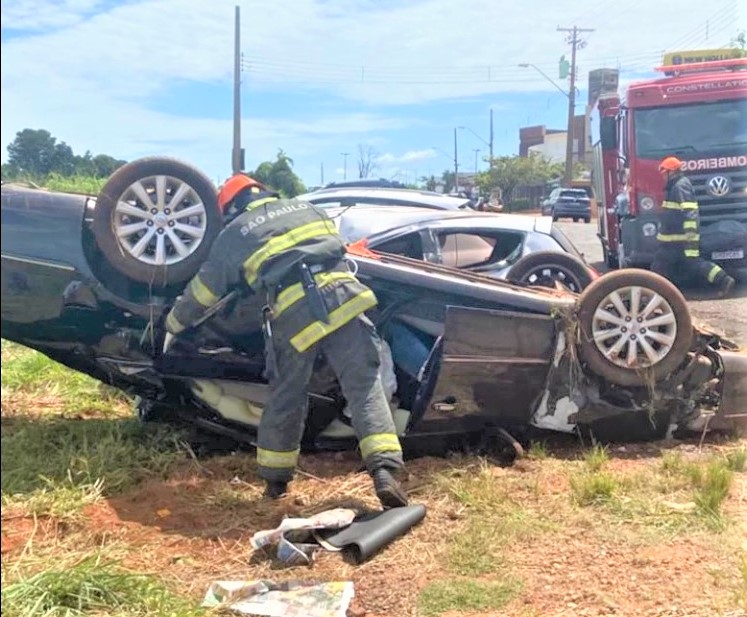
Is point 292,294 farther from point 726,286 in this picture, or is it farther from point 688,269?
point 726,286

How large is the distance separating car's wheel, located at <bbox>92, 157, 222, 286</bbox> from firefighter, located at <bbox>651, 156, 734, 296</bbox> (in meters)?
2.26

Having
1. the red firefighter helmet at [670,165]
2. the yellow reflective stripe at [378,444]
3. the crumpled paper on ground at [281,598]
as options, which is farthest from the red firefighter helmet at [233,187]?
the red firefighter helmet at [670,165]

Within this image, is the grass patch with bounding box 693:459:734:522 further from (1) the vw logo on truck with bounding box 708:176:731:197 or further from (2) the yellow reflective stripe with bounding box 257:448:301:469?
(2) the yellow reflective stripe with bounding box 257:448:301:469

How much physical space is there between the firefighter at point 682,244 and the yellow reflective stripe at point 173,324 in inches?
90.9

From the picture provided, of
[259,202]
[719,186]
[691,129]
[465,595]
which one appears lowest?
[465,595]

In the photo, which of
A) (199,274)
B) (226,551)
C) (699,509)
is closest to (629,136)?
(699,509)

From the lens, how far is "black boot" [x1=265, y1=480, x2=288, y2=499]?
3.61 meters

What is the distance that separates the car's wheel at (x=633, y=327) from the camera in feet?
12.6

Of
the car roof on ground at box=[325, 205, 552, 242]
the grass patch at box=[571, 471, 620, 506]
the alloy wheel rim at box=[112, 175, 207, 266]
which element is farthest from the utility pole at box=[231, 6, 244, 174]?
the grass patch at box=[571, 471, 620, 506]

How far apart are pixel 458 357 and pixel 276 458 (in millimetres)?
874

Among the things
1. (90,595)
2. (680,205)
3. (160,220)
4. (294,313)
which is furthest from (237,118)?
(680,205)

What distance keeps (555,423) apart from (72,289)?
2158 millimetres

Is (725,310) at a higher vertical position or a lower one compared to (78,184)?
lower

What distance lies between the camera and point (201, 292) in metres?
3.38
